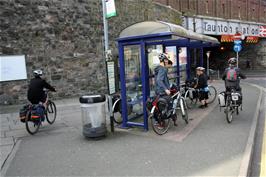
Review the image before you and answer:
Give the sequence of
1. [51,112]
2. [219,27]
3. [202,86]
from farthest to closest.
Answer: [219,27] → [202,86] → [51,112]

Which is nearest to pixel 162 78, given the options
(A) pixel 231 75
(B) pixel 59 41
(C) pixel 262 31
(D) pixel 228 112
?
(D) pixel 228 112

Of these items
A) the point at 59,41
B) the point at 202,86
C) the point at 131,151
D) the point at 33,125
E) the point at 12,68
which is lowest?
the point at 131,151

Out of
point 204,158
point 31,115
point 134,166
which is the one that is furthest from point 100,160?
point 31,115

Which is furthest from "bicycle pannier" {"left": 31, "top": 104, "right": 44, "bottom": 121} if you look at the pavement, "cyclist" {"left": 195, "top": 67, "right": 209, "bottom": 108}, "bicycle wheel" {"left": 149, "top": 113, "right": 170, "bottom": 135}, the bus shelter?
"cyclist" {"left": 195, "top": 67, "right": 209, "bottom": 108}

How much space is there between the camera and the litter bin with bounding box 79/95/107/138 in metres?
6.57

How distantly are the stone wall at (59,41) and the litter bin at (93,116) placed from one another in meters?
6.82

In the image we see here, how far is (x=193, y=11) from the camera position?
1219 inches

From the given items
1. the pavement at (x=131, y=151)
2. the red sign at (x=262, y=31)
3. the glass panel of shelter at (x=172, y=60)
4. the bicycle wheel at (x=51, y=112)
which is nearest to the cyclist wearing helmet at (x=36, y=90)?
the pavement at (x=131, y=151)

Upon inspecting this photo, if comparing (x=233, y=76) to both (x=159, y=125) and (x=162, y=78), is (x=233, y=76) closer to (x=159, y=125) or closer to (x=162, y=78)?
(x=162, y=78)

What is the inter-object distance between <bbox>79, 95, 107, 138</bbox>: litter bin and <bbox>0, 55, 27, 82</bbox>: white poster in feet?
22.5

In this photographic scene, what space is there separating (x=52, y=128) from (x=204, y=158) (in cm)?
455

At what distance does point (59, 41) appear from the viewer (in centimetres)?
1378

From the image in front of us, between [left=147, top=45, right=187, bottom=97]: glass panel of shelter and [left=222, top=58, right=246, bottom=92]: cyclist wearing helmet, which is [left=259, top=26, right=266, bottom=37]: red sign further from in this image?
[left=222, top=58, right=246, bottom=92]: cyclist wearing helmet

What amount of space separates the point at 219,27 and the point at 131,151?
1013 inches
